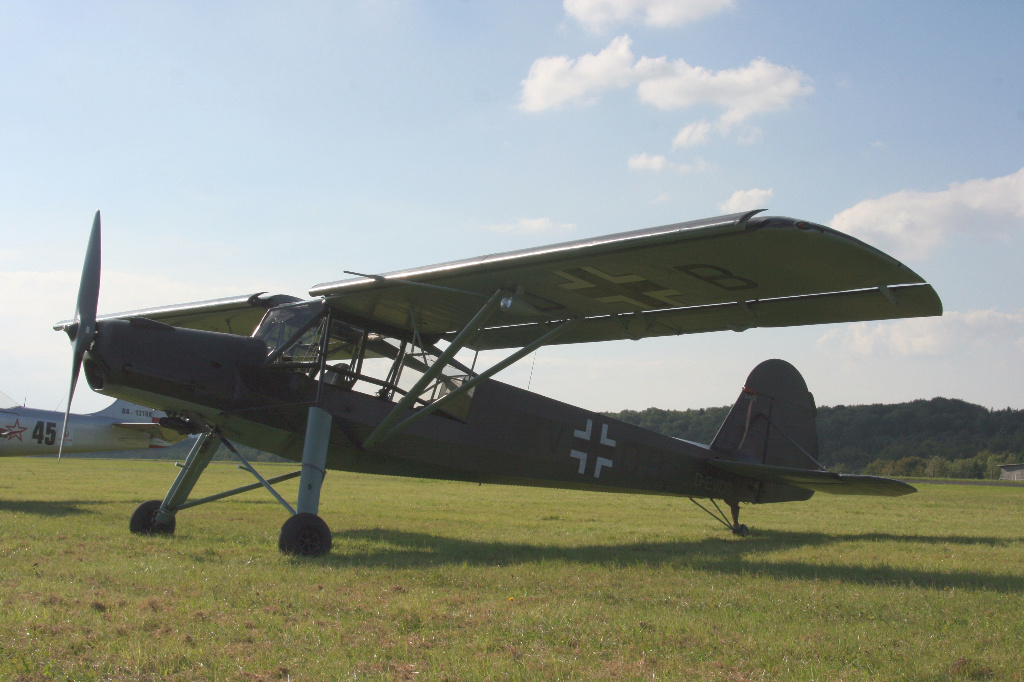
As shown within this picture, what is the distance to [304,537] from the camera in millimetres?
6578

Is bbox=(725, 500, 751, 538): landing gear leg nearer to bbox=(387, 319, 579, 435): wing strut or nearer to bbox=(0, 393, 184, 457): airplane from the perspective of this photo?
bbox=(387, 319, 579, 435): wing strut

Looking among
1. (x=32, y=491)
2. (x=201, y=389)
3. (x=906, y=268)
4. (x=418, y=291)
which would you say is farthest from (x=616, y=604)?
(x=32, y=491)

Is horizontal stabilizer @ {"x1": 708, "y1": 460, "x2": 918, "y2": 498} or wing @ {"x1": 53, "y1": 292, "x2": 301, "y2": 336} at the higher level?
wing @ {"x1": 53, "y1": 292, "x2": 301, "y2": 336}

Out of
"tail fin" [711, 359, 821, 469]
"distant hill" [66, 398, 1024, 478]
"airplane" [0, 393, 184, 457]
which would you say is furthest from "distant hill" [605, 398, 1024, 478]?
"tail fin" [711, 359, 821, 469]

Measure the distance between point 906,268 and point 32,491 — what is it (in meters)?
17.7

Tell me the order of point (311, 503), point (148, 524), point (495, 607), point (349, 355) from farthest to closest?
point (349, 355) < point (148, 524) < point (311, 503) < point (495, 607)

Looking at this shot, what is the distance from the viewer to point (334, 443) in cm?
792

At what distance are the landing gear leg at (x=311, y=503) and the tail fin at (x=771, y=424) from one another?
6304 millimetres

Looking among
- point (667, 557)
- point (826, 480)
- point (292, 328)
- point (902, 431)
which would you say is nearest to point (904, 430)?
point (902, 431)

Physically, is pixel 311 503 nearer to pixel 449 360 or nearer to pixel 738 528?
pixel 449 360

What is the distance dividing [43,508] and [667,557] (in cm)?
969

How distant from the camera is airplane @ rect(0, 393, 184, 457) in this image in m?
18.5

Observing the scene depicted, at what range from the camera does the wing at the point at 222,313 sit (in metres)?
9.19

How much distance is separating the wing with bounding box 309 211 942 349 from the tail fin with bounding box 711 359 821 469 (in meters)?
3.35
